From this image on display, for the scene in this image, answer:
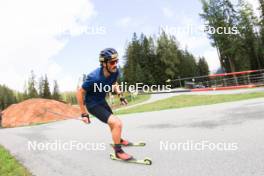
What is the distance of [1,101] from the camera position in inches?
5394

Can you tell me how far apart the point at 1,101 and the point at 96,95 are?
145263 mm

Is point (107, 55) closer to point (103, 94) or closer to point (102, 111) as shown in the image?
point (103, 94)

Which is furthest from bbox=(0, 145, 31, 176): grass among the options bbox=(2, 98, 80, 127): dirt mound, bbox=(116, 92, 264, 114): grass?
bbox=(2, 98, 80, 127): dirt mound

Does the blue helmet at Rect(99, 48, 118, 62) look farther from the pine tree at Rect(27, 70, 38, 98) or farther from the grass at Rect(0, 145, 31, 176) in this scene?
the pine tree at Rect(27, 70, 38, 98)

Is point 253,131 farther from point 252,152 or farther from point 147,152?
point 147,152

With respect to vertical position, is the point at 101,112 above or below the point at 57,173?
above

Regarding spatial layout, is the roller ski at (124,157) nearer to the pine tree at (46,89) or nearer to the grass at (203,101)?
the grass at (203,101)

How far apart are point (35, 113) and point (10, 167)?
111 ft

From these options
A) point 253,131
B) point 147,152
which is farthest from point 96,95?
point 253,131

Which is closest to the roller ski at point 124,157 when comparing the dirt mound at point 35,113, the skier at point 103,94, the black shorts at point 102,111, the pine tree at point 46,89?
the skier at point 103,94

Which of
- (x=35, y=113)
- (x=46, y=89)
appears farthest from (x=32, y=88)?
(x=35, y=113)

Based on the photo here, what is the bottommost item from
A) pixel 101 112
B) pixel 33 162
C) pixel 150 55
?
pixel 33 162

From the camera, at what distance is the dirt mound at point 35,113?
36844mm

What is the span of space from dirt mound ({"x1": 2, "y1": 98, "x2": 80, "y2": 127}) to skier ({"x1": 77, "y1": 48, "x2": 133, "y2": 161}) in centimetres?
3112
